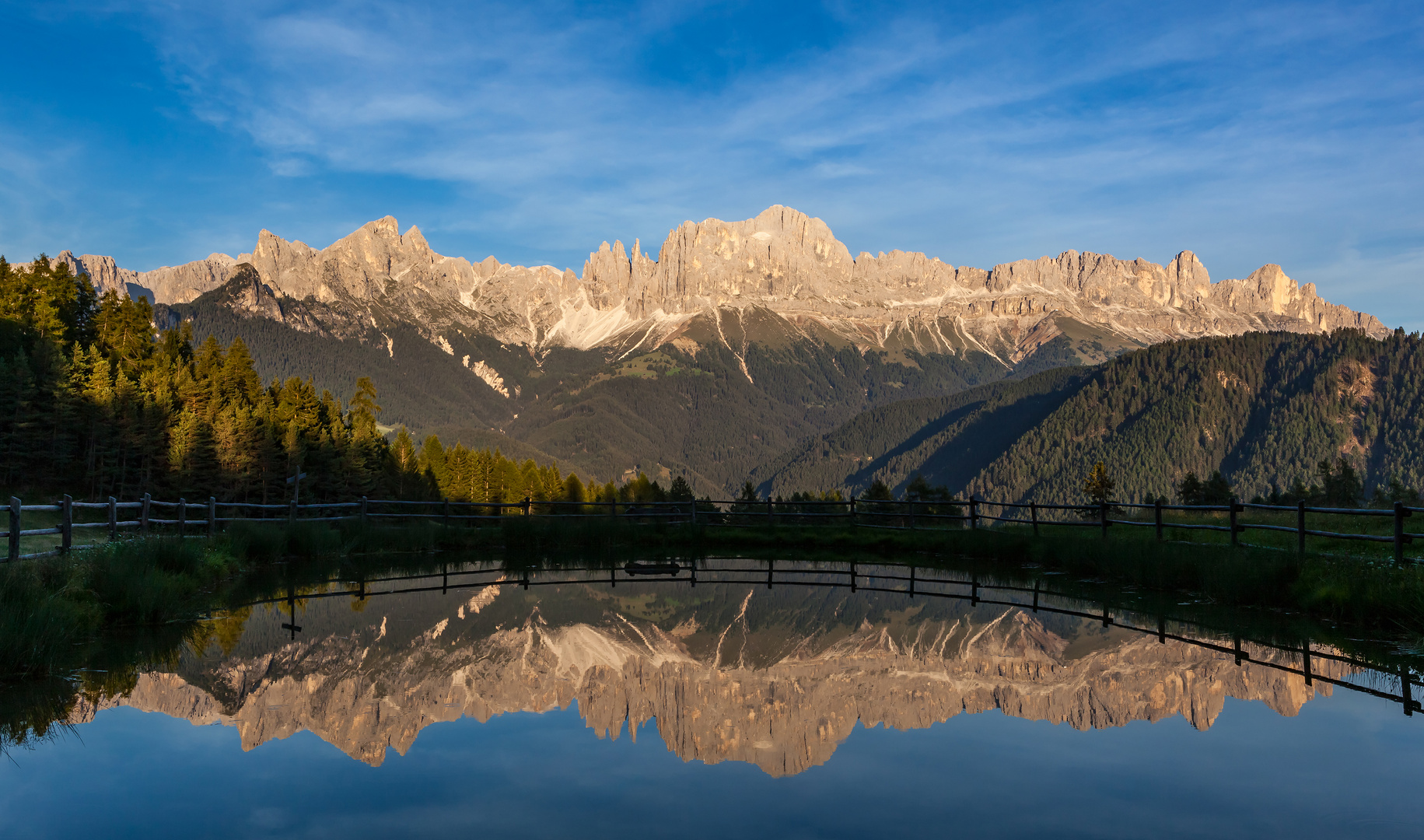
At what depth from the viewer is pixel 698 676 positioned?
522 inches

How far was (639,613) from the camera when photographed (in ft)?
61.2

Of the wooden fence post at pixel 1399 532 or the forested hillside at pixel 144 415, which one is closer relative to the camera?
the wooden fence post at pixel 1399 532

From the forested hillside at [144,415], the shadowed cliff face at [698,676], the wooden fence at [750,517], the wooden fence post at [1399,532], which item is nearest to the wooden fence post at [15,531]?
the wooden fence at [750,517]

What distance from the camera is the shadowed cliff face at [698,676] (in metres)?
10.7

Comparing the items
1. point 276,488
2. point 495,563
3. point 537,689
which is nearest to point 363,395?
point 276,488

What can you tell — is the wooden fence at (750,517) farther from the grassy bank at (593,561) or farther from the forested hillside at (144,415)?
the forested hillside at (144,415)

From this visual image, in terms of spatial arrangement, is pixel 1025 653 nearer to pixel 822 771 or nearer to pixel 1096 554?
pixel 822 771

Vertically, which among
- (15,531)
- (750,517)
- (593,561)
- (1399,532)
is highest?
(1399,532)

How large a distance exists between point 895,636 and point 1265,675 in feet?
18.9

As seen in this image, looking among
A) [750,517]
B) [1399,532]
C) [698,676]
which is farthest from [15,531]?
[750,517]

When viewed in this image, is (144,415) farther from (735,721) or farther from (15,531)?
(735,721)

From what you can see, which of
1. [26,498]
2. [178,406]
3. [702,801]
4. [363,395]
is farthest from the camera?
[363,395]

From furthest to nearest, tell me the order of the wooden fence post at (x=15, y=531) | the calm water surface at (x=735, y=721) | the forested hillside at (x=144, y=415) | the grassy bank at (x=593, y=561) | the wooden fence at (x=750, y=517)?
the forested hillside at (x=144, y=415) < the wooden fence at (x=750, y=517) < the wooden fence post at (x=15, y=531) < the grassy bank at (x=593, y=561) < the calm water surface at (x=735, y=721)

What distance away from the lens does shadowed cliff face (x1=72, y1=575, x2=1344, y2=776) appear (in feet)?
35.2
